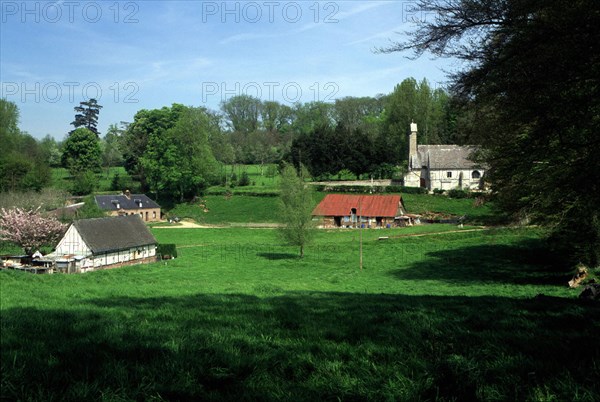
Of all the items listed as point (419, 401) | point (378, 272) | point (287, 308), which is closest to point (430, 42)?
point (287, 308)

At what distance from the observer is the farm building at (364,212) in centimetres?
5810

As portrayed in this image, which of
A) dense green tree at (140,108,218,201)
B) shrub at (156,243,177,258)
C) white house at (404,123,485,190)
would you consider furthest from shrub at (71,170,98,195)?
white house at (404,123,485,190)

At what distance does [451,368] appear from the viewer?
16.8 ft

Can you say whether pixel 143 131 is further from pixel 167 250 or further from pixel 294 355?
pixel 294 355

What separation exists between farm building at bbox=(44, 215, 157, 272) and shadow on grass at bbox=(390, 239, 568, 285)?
2250 centimetres

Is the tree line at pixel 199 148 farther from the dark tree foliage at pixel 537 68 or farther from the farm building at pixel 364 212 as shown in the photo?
the dark tree foliage at pixel 537 68

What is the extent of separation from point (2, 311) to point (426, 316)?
24.0 feet

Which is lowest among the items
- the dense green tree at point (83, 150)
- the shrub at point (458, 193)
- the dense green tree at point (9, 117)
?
the shrub at point (458, 193)

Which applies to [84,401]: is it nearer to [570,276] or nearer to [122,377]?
[122,377]

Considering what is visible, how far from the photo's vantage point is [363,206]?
59.2 meters

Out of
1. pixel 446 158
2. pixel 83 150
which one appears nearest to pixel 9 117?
pixel 83 150

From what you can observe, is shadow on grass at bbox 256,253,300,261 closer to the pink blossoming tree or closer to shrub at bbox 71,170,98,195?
the pink blossoming tree

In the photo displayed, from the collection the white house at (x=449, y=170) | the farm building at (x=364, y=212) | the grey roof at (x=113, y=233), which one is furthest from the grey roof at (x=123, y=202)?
the white house at (x=449, y=170)

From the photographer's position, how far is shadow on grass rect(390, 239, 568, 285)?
2516cm
